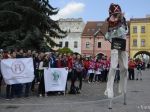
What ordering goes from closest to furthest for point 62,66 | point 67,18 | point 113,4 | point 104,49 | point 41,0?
point 113,4
point 62,66
point 41,0
point 104,49
point 67,18

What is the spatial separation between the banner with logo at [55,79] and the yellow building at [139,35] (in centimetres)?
8443

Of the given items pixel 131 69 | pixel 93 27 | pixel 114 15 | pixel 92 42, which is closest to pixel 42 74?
pixel 114 15

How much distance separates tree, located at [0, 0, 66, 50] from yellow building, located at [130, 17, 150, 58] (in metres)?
69.2

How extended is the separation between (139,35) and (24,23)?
236 ft

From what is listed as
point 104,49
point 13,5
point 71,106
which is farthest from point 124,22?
point 104,49

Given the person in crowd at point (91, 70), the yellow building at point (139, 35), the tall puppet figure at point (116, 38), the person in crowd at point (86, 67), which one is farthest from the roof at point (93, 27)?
the tall puppet figure at point (116, 38)

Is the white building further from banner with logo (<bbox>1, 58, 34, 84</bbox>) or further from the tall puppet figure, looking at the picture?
the tall puppet figure

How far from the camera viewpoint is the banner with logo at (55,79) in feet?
58.6

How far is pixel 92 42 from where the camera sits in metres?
102

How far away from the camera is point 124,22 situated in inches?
472

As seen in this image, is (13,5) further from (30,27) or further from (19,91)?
(19,91)

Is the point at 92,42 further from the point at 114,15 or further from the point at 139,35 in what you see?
the point at 114,15

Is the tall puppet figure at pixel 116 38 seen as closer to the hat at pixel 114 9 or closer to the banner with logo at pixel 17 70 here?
the hat at pixel 114 9

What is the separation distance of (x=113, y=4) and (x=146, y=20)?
91.3m
